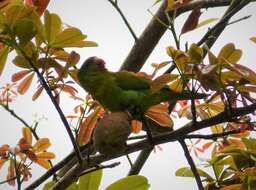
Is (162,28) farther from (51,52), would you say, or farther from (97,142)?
(97,142)

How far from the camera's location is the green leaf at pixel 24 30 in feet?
1.98

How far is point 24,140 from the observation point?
1112 millimetres

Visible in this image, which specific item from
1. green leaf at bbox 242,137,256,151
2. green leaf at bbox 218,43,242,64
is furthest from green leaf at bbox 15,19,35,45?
green leaf at bbox 242,137,256,151

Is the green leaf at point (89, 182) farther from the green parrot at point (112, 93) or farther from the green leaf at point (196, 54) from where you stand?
the green leaf at point (196, 54)

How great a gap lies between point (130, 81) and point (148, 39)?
467 millimetres

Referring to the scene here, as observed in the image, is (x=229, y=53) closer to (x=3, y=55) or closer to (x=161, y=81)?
(x=161, y=81)

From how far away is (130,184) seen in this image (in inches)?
27.4

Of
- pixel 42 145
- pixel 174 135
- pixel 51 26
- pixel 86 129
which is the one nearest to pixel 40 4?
pixel 51 26

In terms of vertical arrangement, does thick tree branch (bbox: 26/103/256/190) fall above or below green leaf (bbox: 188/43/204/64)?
below

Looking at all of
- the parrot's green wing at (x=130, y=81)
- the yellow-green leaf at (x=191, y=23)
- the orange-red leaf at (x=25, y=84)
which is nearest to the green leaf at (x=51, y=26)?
the parrot's green wing at (x=130, y=81)

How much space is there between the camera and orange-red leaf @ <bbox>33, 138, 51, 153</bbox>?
108 cm

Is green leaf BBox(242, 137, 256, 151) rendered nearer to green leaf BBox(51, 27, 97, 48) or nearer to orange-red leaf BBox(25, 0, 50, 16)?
green leaf BBox(51, 27, 97, 48)

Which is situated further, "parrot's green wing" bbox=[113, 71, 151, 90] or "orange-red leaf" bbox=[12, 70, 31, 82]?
"orange-red leaf" bbox=[12, 70, 31, 82]

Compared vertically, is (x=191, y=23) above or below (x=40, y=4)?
below
